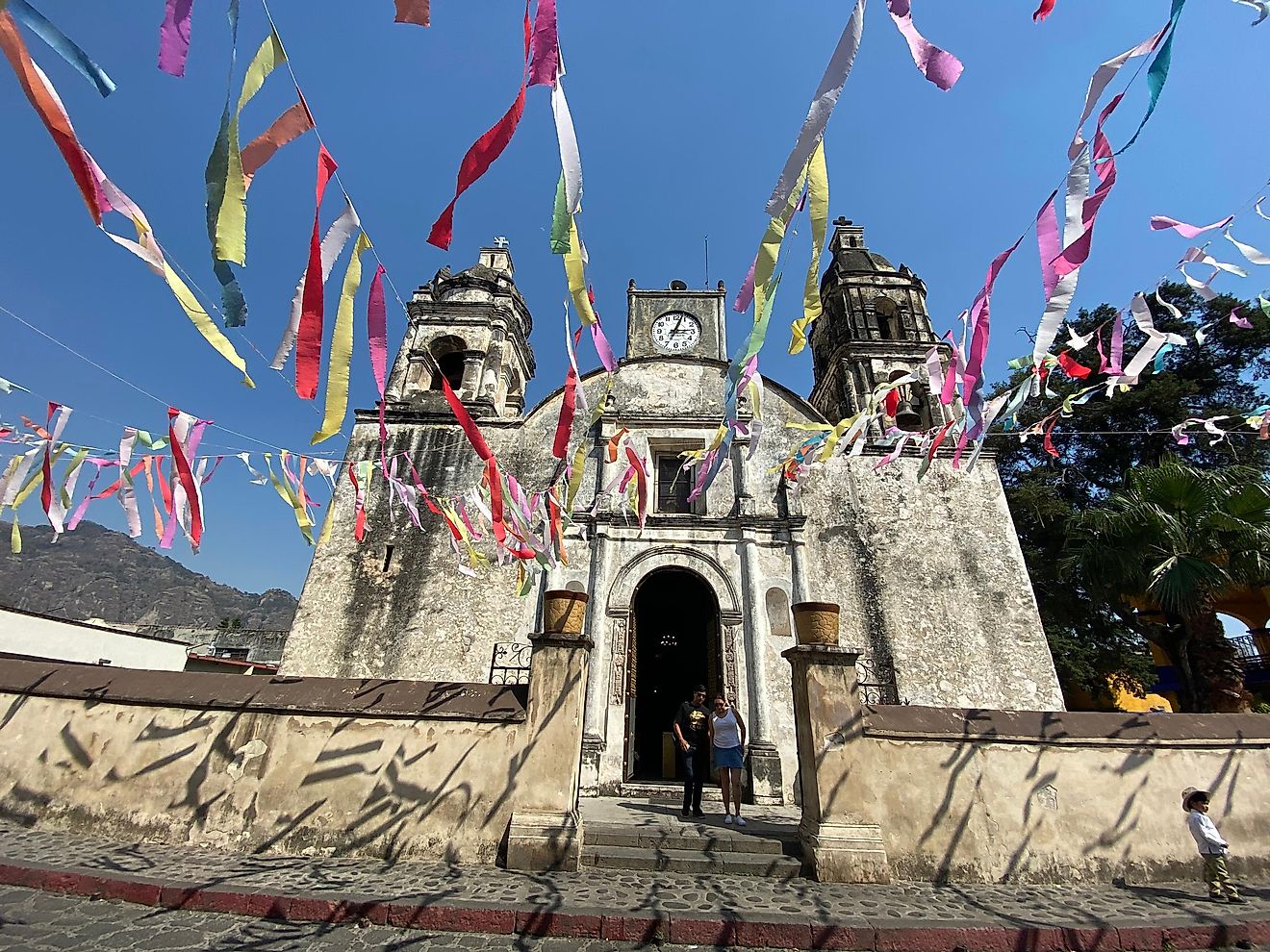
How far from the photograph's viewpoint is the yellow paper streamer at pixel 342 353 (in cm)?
360

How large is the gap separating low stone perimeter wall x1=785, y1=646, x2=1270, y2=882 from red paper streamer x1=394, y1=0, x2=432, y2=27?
5566 millimetres

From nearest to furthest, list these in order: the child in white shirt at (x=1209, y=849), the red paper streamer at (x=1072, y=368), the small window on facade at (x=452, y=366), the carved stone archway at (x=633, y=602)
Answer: the child in white shirt at (x=1209, y=849)
the red paper streamer at (x=1072, y=368)
the carved stone archway at (x=633, y=602)
the small window on facade at (x=452, y=366)

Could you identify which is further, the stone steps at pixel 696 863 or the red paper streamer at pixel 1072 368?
the red paper streamer at pixel 1072 368

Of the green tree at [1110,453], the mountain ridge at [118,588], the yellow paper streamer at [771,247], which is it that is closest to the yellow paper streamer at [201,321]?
the yellow paper streamer at [771,247]

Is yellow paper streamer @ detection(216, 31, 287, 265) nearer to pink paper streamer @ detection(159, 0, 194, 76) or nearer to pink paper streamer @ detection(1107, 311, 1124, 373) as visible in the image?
pink paper streamer @ detection(159, 0, 194, 76)

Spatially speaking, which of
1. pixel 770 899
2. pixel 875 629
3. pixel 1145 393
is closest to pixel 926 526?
pixel 875 629

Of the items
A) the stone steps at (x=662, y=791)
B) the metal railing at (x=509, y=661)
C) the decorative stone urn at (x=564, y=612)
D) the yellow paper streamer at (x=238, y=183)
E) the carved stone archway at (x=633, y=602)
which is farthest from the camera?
the carved stone archway at (x=633, y=602)

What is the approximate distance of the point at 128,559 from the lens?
95500mm

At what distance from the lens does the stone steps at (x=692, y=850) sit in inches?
199

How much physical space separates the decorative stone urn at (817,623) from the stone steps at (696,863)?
198 centimetres

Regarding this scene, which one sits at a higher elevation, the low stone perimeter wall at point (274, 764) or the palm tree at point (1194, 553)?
the palm tree at point (1194, 553)

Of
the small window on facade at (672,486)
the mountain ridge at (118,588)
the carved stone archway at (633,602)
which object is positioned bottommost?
the carved stone archway at (633,602)

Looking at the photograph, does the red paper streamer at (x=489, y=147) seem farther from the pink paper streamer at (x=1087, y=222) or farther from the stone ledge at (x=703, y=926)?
the stone ledge at (x=703, y=926)

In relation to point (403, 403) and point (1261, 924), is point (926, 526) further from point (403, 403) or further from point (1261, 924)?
point (403, 403)
